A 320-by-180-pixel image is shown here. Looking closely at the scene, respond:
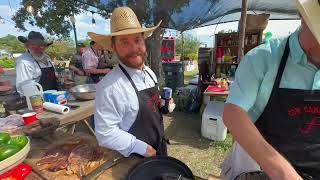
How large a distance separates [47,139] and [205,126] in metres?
3.26

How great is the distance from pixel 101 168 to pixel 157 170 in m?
0.37

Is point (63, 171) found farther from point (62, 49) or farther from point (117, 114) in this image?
point (62, 49)

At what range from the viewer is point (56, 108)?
2.70 metres

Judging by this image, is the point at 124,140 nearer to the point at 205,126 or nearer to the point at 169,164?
the point at 169,164

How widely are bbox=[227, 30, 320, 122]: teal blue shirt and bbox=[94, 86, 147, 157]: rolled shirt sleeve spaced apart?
0.82 metres

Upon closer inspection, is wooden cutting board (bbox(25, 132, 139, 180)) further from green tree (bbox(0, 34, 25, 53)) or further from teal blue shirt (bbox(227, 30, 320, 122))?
green tree (bbox(0, 34, 25, 53))

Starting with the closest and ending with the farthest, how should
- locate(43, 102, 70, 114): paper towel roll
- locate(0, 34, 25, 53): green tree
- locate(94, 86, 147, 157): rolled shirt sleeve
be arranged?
locate(94, 86, 147, 157): rolled shirt sleeve → locate(43, 102, 70, 114): paper towel roll → locate(0, 34, 25, 53): green tree

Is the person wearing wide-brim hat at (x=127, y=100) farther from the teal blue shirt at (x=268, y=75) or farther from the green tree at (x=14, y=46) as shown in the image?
the green tree at (x=14, y=46)

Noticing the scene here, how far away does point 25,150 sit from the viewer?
1.39m

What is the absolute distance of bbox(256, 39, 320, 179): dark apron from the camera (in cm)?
95

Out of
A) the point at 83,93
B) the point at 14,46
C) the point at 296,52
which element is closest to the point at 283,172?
the point at 296,52

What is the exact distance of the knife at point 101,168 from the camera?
1311mm

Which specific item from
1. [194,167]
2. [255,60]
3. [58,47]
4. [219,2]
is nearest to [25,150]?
[255,60]

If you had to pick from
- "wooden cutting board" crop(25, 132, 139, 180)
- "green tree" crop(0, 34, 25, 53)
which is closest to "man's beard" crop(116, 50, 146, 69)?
"wooden cutting board" crop(25, 132, 139, 180)
